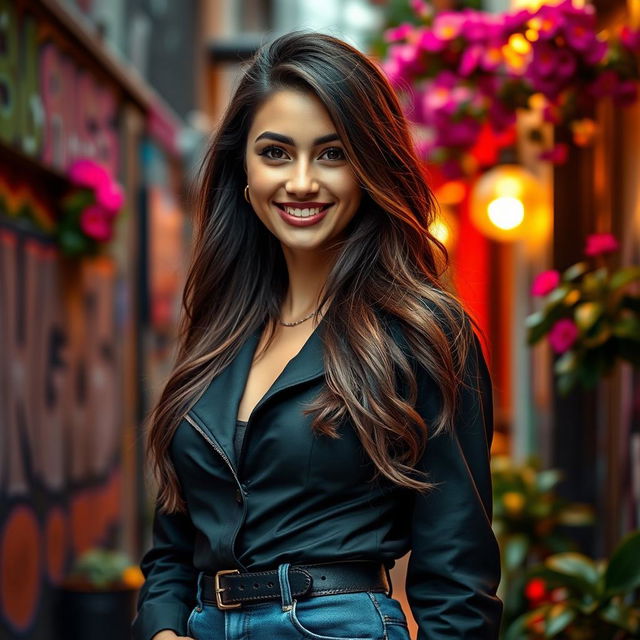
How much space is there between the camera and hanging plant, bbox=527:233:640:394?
3562 mm

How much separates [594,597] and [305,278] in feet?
5.63

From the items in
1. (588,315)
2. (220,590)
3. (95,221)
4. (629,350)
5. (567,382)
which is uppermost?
(95,221)

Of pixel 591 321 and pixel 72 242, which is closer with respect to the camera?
pixel 591 321

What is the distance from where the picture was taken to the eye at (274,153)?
2286 millimetres

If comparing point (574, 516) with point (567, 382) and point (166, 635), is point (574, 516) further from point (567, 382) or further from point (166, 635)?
point (166, 635)

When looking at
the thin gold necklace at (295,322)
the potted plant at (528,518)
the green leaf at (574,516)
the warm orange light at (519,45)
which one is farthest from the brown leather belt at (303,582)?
the green leaf at (574,516)

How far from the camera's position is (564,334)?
3.65 meters

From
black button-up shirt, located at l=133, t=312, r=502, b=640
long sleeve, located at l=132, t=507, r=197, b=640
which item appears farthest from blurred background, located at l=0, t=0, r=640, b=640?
long sleeve, located at l=132, t=507, r=197, b=640

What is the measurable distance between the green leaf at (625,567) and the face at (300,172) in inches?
64.2

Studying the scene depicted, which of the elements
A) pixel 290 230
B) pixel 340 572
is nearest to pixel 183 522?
pixel 340 572

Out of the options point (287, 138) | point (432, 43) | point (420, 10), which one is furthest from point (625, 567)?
point (420, 10)

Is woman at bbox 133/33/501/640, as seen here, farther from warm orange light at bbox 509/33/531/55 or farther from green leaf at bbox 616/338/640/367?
warm orange light at bbox 509/33/531/55

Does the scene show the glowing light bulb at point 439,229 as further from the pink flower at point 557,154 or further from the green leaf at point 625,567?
the pink flower at point 557,154

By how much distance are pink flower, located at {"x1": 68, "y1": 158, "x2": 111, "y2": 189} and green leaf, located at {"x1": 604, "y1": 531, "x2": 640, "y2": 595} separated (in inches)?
156
